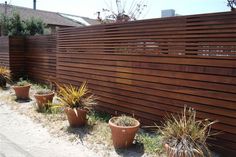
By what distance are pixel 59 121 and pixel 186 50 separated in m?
3.17

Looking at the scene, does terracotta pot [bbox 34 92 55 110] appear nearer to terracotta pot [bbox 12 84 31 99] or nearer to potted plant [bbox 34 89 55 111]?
potted plant [bbox 34 89 55 111]

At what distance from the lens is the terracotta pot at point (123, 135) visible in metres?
Answer: 4.38

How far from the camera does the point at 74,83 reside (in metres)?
7.46

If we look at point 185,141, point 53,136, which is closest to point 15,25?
point 53,136

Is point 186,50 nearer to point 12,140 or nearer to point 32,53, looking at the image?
point 12,140

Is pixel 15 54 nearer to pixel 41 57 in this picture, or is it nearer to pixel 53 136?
pixel 41 57

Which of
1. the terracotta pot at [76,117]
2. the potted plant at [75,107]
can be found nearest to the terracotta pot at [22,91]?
the potted plant at [75,107]

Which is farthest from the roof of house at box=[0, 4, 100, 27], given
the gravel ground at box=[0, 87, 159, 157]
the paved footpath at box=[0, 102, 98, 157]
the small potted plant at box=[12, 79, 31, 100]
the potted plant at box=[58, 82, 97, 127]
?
the potted plant at box=[58, 82, 97, 127]

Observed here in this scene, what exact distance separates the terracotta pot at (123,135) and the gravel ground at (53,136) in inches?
4.2

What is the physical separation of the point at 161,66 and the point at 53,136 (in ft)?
8.05

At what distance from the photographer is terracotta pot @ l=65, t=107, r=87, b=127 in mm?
5470

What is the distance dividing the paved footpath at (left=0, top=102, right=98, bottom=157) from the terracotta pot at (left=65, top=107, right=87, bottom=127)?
531 millimetres

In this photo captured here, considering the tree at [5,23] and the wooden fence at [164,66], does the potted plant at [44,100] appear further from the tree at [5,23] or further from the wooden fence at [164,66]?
the tree at [5,23]

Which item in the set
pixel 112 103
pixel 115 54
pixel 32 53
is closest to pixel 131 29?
pixel 115 54
